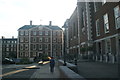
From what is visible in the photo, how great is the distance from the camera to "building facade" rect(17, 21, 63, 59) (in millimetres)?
68756

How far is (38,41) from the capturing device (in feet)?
230

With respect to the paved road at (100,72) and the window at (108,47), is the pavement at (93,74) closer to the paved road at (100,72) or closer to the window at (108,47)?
the paved road at (100,72)

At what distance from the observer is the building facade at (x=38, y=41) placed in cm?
6876

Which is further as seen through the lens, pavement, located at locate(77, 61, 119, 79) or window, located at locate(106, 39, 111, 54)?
window, located at locate(106, 39, 111, 54)

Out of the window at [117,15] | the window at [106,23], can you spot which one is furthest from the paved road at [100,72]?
the window at [106,23]

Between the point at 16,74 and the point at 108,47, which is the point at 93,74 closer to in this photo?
the point at 16,74

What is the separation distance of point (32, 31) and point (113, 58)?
57.3 meters

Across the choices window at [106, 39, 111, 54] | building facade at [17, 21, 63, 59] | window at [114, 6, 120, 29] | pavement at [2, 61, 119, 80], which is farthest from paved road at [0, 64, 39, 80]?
building facade at [17, 21, 63, 59]

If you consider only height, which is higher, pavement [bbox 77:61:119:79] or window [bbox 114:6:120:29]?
window [bbox 114:6:120:29]

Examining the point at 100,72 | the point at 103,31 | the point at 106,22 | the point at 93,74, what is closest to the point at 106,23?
the point at 106,22

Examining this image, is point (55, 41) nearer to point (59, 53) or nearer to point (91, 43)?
point (59, 53)

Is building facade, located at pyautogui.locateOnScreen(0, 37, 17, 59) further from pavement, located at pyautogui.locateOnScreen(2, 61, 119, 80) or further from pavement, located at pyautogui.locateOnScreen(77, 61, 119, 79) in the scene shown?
pavement, located at pyautogui.locateOnScreen(77, 61, 119, 79)

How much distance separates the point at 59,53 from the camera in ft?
229

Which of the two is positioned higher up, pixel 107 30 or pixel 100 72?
pixel 107 30
